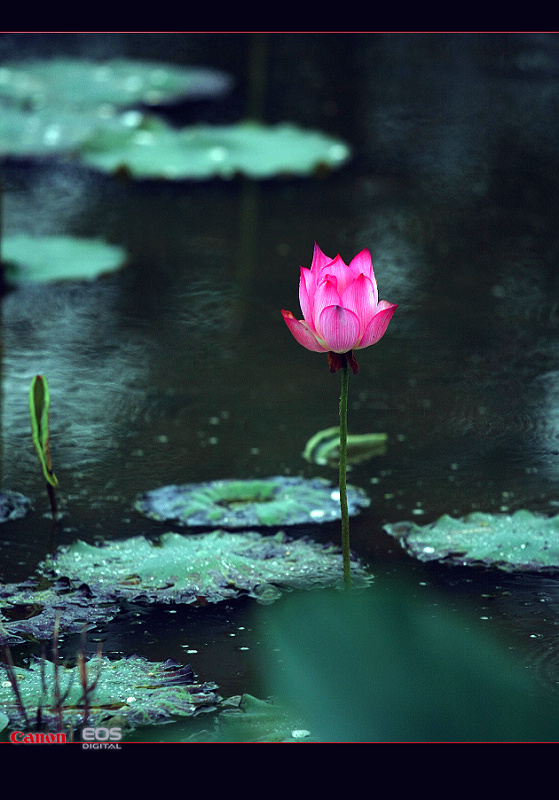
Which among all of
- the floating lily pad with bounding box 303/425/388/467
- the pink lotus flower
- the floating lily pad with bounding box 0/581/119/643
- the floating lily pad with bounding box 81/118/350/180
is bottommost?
the floating lily pad with bounding box 0/581/119/643

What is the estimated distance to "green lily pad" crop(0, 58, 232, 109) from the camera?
17.7 feet

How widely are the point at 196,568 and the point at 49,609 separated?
28 cm

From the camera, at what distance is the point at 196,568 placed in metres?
2.05

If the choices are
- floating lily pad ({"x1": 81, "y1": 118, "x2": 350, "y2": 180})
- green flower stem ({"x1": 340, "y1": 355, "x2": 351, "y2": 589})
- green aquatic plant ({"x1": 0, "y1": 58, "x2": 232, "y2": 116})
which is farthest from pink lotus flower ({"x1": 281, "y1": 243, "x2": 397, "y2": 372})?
green aquatic plant ({"x1": 0, "y1": 58, "x2": 232, "y2": 116})

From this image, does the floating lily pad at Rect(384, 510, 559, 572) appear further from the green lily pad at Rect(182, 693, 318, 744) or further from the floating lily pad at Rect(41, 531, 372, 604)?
the green lily pad at Rect(182, 693, 318, 744)

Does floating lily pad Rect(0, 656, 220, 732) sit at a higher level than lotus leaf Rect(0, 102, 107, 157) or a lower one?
lower

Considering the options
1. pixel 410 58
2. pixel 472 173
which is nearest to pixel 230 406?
pixel 472 173

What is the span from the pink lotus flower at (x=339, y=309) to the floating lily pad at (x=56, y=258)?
2112 mm

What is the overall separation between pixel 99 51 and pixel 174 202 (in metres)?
2.82

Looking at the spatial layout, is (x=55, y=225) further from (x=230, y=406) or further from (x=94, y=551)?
(x=94, y=551)

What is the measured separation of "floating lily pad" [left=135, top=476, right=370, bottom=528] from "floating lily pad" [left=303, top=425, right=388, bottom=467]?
0.14 metres

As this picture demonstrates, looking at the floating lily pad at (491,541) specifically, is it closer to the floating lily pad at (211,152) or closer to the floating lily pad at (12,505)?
the floating lily pad at (12,505)

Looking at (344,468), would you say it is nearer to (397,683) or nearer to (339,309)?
(339,309)

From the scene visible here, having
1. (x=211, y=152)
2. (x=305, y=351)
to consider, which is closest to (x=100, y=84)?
(x=211, y=152)
